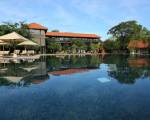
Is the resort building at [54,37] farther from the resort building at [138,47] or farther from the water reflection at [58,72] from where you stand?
the water reflection at [58,72]

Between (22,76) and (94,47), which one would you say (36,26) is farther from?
(22,76)

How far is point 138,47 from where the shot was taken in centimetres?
4734

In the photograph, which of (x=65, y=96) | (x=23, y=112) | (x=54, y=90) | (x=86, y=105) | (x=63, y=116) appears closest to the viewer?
(x=63, y=116)

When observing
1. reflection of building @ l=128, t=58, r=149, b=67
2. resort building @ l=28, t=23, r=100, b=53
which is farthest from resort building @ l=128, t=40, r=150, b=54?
reflection of building @ l=128, t=58, r=149, b=67

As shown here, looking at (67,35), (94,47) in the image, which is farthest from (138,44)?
(67,35)

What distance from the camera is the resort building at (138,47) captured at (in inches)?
1854

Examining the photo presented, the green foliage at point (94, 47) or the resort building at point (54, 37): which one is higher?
the resort building at point (54, 37)

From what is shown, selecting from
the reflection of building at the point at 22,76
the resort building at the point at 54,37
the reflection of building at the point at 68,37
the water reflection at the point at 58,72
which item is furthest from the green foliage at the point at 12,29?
the reflection of building at the point at 22,76

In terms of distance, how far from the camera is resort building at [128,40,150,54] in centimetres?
4710

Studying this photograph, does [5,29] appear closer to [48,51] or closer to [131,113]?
[48,51]

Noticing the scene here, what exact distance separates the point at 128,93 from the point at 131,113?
2.03 m

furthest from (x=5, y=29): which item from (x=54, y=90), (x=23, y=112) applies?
(x=23, y=112)

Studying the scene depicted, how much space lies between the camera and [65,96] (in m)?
5.95

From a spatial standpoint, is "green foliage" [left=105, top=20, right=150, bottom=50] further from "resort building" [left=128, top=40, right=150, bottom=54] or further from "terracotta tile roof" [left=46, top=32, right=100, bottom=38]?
"terracotta tile roof" [left=46, top=32, right=100, bottom=38]
